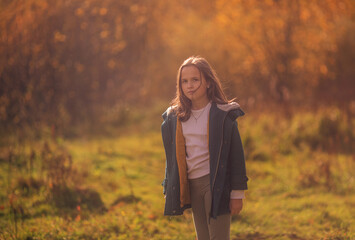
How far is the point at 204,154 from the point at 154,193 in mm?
3423

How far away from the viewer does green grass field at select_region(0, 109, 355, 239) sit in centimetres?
427

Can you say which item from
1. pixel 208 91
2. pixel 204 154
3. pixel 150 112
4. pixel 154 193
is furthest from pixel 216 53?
pixel 204 154

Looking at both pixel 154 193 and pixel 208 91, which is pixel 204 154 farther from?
pixel 154 193

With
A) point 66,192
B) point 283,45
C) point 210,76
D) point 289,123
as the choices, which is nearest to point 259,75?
point 283,45

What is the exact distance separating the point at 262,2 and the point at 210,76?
9477mm

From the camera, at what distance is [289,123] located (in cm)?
930

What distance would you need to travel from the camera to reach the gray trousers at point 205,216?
2.56 metres

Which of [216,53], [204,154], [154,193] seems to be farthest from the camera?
[216,53]

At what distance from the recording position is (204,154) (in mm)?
2650

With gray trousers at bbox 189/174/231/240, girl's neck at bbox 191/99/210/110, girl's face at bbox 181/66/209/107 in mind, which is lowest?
gray trousers at bbox 189/174/231/240

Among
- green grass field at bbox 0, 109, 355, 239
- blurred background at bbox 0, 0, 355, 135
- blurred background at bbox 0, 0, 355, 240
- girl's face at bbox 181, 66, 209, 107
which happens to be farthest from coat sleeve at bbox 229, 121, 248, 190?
blurred background at bbox 0, 0, 355, 135

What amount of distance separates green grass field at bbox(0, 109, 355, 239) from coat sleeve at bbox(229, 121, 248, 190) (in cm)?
185

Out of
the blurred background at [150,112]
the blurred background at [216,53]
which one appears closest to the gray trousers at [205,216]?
the blurred background at [150,112]

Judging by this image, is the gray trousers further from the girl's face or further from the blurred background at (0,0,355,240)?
the blurred background at (0,0,355,240)
